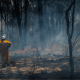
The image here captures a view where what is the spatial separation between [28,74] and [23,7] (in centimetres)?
1025

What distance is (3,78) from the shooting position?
4.86 metres

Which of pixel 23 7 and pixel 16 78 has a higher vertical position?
pixel 23 7

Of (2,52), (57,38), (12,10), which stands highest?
(12,10)

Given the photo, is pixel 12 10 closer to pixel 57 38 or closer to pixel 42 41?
pixel 42 41

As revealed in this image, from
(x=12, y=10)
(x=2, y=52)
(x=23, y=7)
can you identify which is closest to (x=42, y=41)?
(x=23, y=7)

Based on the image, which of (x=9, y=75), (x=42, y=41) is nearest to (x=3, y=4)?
(x=42, y=41)

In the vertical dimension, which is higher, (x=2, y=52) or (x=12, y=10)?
(x=12, y=10)

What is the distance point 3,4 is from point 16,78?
9.61 m

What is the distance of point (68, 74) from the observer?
520cm

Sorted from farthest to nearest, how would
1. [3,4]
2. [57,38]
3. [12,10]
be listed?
[57,38], [12,10], [3,4]

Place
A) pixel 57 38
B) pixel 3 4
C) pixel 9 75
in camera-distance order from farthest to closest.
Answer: pixel 57 38 → pixel 3 4 → pixel 9 75

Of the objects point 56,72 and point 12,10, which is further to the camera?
point 12,10

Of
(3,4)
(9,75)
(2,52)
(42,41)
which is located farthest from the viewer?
(42,41)

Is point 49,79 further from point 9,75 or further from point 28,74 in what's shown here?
point 9,75
